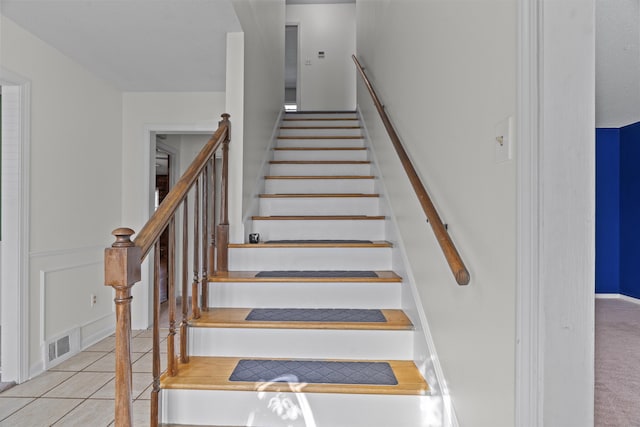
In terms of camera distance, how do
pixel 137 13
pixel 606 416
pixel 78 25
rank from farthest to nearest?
pixel 78 25 < pixel 137 13 < pixel 606 416

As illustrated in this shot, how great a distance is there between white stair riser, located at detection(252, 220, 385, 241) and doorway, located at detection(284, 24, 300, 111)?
4.27m

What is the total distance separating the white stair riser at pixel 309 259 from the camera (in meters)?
2.56

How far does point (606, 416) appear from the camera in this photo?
6.94 feet

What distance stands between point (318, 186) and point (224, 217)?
3.31 ft

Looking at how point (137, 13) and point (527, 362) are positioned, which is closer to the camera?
point (527, 362)

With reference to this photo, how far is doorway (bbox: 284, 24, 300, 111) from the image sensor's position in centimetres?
709

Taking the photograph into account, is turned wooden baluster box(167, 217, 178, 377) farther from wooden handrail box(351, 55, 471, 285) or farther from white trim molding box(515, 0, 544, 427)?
white trim molding box(515, 0, 544, 427)

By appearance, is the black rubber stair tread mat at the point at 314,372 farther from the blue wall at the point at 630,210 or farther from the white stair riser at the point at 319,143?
the blue wall at the point at 630,210

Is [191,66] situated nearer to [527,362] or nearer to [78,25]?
[78,25]

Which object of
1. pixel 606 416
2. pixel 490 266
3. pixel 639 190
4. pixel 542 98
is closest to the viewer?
pixel 542 98

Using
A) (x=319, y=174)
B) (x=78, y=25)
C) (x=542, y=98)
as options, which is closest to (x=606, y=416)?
(x=542, y=98)

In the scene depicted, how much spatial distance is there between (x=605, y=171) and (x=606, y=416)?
186 inches

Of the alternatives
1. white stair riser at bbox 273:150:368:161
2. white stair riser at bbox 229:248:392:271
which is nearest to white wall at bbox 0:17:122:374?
white stair riser at bbox 229:248:392:271

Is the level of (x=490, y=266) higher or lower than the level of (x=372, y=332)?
higher
